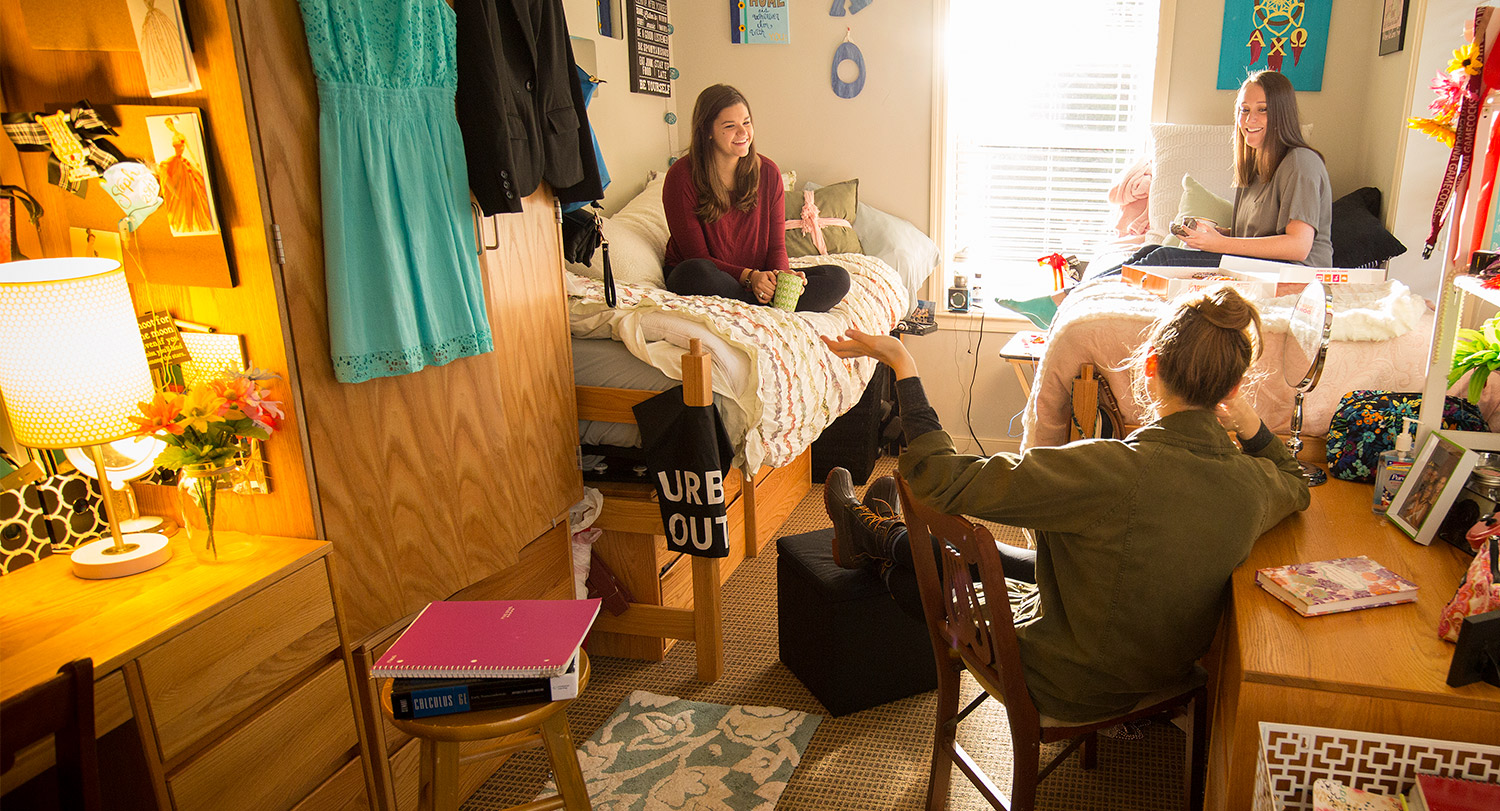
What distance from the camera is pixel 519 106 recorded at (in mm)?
1845

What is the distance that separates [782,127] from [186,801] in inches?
136

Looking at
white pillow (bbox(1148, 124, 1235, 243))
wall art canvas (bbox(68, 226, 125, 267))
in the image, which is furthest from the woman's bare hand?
white pillow (bbox(1148, 124, 1235, 243))

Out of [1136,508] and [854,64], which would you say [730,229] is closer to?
[854,64]

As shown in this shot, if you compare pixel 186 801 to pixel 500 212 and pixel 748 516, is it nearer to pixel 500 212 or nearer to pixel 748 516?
pixel 500 212

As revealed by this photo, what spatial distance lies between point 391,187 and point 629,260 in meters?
1.40

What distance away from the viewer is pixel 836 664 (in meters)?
2.05

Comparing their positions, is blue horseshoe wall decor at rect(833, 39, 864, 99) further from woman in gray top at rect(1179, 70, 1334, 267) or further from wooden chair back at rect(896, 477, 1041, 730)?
wooden chair back at rect(896, 477, 1041, 730)

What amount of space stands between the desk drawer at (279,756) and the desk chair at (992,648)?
103cm

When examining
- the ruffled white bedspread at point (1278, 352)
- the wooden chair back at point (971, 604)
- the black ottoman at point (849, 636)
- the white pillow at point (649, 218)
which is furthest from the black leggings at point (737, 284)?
the wooden chair back at point (971, 604)

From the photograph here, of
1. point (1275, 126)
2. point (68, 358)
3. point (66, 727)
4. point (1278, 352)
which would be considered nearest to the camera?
point (66, 727)

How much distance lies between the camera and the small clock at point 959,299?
389 centimetres

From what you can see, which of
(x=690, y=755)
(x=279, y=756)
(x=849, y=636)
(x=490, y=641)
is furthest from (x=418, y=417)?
(x=849, y=636)

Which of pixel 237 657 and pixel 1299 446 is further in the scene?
pixel 1299 446

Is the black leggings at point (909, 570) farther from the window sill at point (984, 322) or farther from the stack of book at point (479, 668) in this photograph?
the window sill at point (984, 322)
